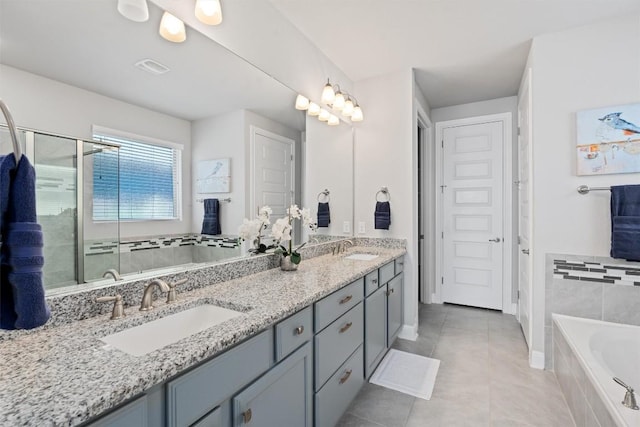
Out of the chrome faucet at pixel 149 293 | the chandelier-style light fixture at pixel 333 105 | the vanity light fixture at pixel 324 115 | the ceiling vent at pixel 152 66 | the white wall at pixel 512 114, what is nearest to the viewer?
the chrome faucet at pixel 149 293

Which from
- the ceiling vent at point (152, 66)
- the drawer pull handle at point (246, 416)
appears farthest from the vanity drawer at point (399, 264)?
the ceiling vent at point (152, 66)

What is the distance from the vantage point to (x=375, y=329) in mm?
2152

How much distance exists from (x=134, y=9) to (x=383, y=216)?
7.54ft

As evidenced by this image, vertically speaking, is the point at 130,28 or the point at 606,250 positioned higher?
the point at 130,28

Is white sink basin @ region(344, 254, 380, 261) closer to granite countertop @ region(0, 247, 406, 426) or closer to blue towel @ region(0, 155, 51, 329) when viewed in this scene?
granite countertop @ region(0, 247, 406, 426)

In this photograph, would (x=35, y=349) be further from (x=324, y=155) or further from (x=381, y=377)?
(x=324, y=155)

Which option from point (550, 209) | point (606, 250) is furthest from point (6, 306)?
point (606, 250)

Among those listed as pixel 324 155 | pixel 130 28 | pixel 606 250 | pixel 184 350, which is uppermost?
pixel 130 28

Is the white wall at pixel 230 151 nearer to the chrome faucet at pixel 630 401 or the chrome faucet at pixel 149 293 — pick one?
the chrome faucet at pixel 149 293

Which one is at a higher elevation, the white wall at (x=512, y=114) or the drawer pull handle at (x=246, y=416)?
the white wall at (x=512, y=114)

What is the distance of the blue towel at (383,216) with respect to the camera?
9.37 ft

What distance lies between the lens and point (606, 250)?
2.10 metres

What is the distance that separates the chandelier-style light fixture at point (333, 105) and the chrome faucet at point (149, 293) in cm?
163

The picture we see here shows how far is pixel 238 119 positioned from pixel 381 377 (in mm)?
2036
